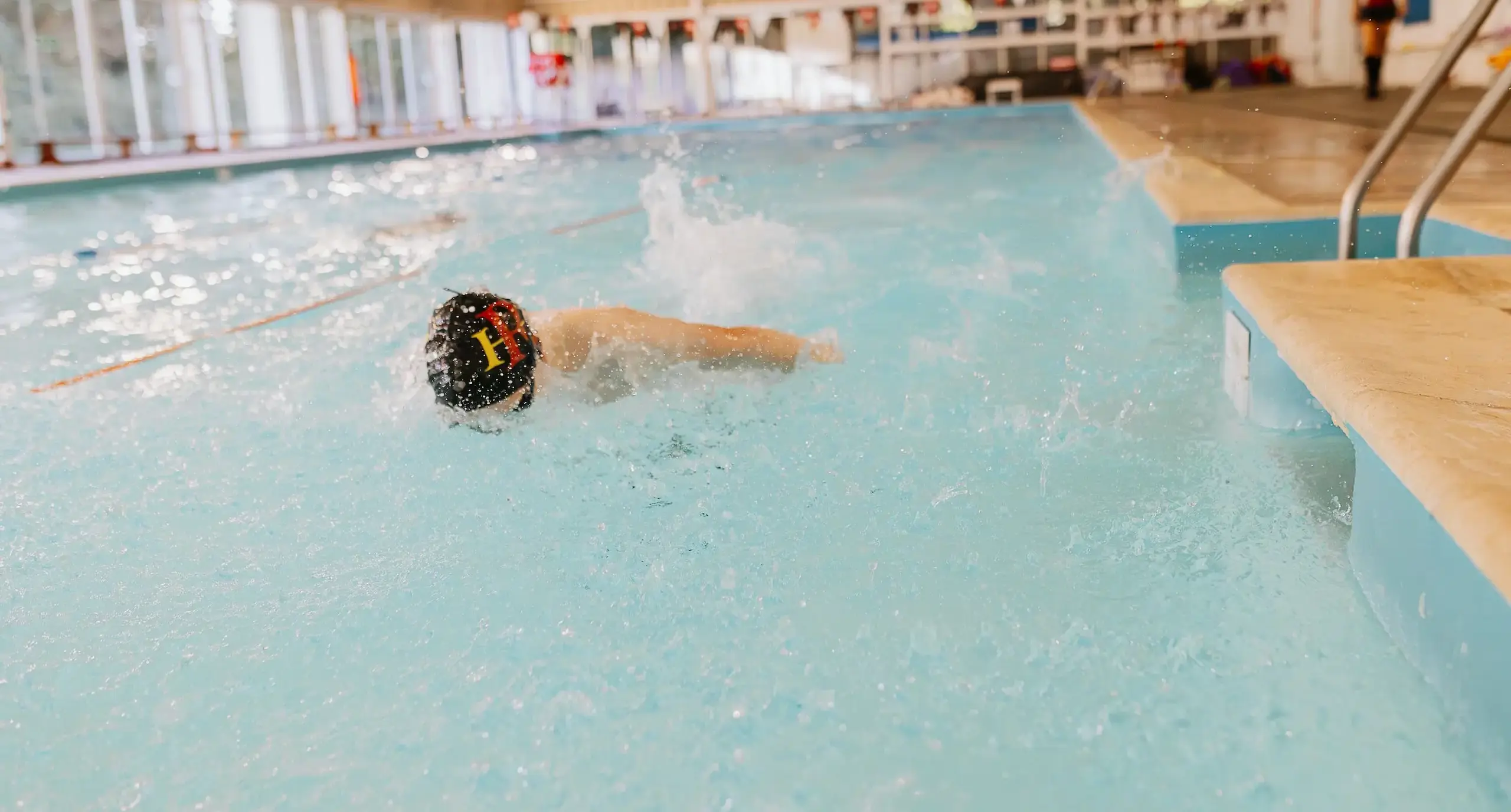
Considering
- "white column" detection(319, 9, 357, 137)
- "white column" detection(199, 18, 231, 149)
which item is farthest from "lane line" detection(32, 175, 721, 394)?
"white column" detection(319, 9, 357, 137)

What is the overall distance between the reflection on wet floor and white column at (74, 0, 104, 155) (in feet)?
32.5

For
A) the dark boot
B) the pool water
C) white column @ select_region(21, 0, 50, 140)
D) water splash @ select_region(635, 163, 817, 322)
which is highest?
white column @ select_region(21, 0, 50, 140)

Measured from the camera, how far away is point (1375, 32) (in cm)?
1039

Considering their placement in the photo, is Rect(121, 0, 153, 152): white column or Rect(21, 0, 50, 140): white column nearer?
Rect(21, 0, 50, 140): white column

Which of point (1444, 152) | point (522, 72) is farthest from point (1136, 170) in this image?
point (522, 72)

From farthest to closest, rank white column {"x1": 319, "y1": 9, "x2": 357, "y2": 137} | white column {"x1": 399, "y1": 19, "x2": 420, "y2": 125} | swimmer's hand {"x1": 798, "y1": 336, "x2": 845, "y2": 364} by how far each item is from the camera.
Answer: white column {"x1": 399, "y1": 19, "x2": 420, "y2": 125}
white column {"x1": 319, "y1": 9, "x2": 357, "y2": 137}
swimmer's hand {"x1": 798, "y1": 336, "x2": 845, "y2": 364}

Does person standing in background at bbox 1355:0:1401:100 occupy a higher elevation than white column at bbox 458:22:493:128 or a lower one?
lower

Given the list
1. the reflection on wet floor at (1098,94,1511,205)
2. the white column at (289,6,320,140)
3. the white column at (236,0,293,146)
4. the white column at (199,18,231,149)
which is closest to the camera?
the reflection on wet floor at (1098,94,1511,205)

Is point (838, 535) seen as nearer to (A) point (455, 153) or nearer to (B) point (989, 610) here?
(B) point (989, 610)

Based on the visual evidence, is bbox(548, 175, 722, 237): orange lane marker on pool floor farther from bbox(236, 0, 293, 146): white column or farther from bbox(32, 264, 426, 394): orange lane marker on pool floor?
bbox(236, 0, 293, 146): white column

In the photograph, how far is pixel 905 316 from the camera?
3975 mm

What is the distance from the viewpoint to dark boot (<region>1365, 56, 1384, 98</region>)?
10.5 metres

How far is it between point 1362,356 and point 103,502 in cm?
242

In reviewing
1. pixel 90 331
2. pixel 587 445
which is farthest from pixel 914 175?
pixel 587 445
